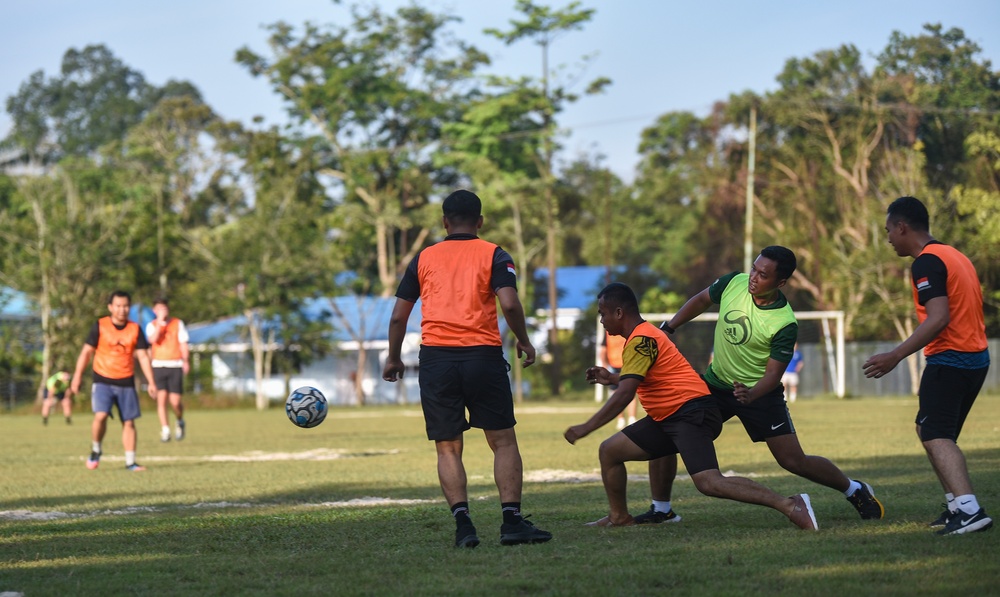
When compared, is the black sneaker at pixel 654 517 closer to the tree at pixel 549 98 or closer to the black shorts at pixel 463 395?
the black shorts at pixel 463 395

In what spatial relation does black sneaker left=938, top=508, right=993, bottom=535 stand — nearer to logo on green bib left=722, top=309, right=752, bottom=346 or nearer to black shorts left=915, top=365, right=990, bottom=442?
black shorts left=915, top=365, right=990, bottom=442

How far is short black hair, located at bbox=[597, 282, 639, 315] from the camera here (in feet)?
24.5

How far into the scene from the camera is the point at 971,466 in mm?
12336

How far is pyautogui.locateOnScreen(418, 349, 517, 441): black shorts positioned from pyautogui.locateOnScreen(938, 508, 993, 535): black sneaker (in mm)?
2553

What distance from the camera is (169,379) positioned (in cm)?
1922

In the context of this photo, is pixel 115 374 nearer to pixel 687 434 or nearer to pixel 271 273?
pixel 687 434

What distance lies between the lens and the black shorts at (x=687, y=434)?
24.3ft

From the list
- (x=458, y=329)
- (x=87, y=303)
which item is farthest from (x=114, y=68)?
(x=458, y=329)

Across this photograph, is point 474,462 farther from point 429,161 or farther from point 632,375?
point 429,161

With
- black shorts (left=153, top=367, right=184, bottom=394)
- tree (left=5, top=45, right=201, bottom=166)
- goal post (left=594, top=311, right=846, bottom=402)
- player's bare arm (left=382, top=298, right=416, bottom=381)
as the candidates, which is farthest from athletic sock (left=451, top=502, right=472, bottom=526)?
tree (left=5, top=45, right=201, bottom=166)

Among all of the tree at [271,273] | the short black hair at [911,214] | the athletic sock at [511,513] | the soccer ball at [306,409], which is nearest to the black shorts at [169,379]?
the soccer ball at [306,409]

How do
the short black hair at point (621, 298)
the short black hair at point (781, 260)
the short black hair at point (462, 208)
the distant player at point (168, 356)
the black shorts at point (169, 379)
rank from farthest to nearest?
1. the distant player at point (168, 356)
2. the black shorts at point (169, 379)
3. the short black hair at point (781, 260)
4. the short black hair at point (621, 298)
5. the short black hair at point (462, 208)

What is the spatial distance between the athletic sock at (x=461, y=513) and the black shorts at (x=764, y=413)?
179 centimetres

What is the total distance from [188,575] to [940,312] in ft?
14.2
